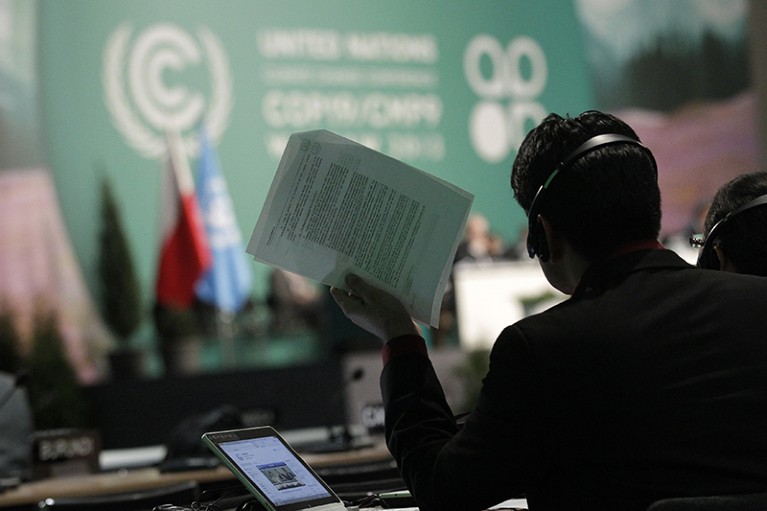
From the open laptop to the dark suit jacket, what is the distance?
37 cm

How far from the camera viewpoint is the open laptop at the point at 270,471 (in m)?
1.78

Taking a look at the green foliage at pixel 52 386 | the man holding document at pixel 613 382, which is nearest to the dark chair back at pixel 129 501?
the man holding document at pixel 613 382

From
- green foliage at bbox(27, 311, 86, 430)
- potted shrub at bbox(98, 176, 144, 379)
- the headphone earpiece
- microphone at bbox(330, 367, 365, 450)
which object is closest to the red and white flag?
potted shrub at bbox(98, 176, 144, 379)

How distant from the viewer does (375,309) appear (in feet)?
5.68

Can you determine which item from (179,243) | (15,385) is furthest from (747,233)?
(179,243)

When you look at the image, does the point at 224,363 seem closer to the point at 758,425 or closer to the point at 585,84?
the point at 585,84

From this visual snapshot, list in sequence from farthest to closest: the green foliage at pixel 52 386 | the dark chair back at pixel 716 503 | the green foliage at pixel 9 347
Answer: the green foliage at pixel 9 347 < the green foliage at pixel 52 386 < the dark chair back at pixel 716 503

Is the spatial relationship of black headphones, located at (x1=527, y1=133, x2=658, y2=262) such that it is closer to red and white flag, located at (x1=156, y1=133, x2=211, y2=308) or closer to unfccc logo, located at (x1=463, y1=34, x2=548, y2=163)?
red and white flag, located at (x1=156, y1=133, x2=211, y2=308)

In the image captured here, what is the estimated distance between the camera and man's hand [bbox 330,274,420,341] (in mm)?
1703

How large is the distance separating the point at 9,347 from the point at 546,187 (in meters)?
6.45

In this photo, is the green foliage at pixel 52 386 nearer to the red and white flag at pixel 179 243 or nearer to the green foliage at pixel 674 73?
the red and white flag at pixel 179 243

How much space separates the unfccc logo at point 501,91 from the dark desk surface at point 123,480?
16.8 feet

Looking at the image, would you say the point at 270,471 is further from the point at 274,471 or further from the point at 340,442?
the point at 340,442

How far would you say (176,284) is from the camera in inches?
323
